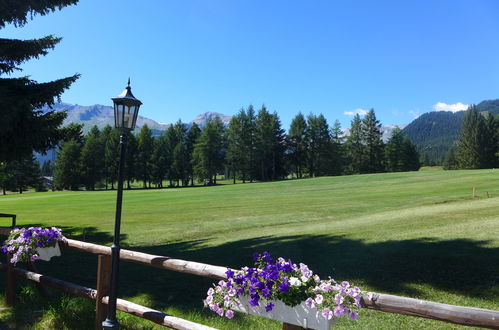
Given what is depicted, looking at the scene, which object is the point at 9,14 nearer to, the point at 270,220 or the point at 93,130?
the point at 270,220

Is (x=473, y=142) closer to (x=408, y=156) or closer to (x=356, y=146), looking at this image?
(x=408, y=156)

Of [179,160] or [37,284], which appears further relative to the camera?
[179,160]

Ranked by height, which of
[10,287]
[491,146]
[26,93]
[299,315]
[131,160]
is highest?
[491,146]

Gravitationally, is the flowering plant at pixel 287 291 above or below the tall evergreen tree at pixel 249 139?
below

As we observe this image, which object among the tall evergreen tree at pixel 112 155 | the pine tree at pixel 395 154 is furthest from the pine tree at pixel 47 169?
the pine tree at pixel 395 154

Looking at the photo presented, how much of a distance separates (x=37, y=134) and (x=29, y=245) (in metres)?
5.07

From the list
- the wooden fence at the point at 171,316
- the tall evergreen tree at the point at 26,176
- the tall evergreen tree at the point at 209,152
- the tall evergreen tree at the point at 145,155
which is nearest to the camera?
the wooden fence at the point at 171,316

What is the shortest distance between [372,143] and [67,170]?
75254mm

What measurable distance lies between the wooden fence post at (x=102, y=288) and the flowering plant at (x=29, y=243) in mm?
1817

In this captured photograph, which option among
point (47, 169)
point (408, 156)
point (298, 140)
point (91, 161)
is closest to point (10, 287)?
point (298, 140)

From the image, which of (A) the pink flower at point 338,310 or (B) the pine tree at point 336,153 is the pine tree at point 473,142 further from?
(A) the pink flower at point 338,310

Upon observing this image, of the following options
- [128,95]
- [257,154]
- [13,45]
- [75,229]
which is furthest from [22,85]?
[257,154]

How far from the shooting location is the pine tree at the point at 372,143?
284 ft

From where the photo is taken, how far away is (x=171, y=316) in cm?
437
